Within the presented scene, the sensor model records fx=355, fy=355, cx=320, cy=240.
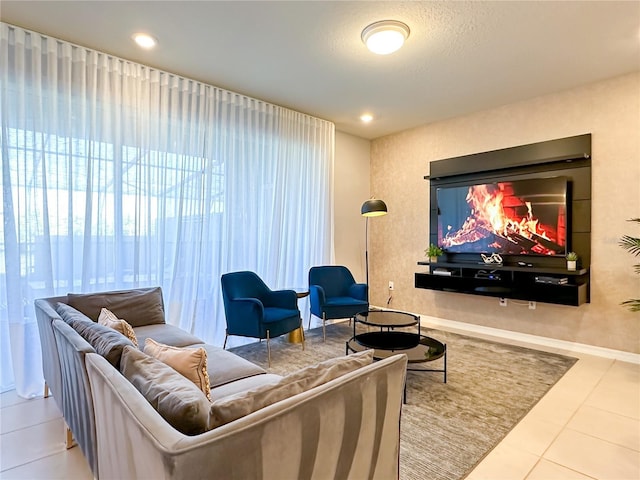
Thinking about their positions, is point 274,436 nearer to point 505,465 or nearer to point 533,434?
point 505,465

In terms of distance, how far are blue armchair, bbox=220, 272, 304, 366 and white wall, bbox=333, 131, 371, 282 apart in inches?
66.3

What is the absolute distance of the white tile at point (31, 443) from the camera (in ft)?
6.63

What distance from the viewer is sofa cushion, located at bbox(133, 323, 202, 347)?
2621 mm

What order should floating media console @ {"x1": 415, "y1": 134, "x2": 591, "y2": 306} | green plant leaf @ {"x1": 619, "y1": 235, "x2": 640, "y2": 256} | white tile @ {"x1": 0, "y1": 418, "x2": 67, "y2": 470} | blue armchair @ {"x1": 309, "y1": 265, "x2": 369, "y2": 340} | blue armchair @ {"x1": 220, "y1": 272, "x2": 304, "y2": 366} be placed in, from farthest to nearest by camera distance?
blue armchair @ {"x1": 309, "y1": 265, "x2": 369, "y2": 340}
floating media console @ {"x1": 415, "y1": 134, "x2": 591, "y2": 306}
blue armchair @ {"x1": 220, "y1": 272, "x2": 304, "y2": 366}
green plant leaf @ {"x1": 619, "y1": 235, "x2": 640, "y2": 256}
white tile @ {"x1": 0, "y1": 418, "x2": 67, "y2": 470}

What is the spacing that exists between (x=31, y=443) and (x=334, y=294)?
10.8 ft

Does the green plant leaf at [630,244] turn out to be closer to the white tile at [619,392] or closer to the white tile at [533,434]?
the white tile at [619,392]

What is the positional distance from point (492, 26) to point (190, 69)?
273 cm

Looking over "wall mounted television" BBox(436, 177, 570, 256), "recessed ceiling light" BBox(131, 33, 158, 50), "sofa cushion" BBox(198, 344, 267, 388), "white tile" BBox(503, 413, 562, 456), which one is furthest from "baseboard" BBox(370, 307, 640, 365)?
"recessed ceiling light" BBox(131, 33, 158, 50)

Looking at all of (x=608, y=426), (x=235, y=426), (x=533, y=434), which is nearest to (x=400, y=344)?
(x=533, y=434)

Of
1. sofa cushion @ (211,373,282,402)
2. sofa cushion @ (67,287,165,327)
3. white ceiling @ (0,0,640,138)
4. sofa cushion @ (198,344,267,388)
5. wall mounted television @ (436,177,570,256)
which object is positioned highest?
white ceiling @ (0,0,640,138)

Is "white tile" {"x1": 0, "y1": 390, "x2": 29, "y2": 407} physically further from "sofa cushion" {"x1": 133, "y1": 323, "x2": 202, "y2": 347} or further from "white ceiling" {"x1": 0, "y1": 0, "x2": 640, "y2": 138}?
"white ceiling" {"x1": 0, "y1": 0, "x2": 640, "y2": 138}

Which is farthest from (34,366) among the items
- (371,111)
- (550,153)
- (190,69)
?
(550,153)

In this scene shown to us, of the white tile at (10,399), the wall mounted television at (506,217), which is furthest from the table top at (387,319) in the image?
the white tile at (10,399)

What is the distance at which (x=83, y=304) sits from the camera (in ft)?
9.18
